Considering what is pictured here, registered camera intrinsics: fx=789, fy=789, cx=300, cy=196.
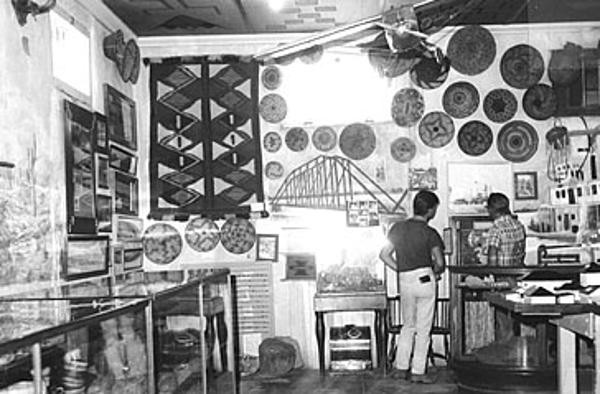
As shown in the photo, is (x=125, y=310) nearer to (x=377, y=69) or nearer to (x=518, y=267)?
(x=518, y=267)

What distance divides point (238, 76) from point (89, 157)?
2.48 m

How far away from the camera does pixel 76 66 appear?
21.2ft

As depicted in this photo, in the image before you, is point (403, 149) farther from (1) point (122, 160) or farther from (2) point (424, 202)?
(1) point (122, 160)

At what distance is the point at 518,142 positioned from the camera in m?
8.31

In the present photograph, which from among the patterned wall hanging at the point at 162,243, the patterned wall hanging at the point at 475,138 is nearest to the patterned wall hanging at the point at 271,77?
the patterned wall hanging at the point at 162,243

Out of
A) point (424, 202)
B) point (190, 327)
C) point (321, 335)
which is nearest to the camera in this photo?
point (190, 327)

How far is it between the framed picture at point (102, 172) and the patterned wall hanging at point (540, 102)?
172 inches

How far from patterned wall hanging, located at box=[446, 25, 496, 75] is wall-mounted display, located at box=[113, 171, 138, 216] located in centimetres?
358

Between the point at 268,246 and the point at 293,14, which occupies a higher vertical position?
the point at 293,14

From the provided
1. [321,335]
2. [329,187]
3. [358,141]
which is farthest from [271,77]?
[321,335]

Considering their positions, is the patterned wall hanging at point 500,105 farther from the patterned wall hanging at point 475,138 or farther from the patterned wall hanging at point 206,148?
the patterned wall hanging at point 206,148

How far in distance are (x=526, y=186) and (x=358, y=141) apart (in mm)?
1825

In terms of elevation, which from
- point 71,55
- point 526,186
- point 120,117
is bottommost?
point 526,186

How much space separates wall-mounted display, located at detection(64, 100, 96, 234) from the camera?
6.02 metres
